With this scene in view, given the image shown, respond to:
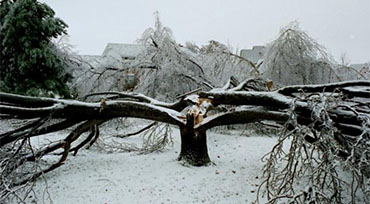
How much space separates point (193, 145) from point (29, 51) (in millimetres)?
8349

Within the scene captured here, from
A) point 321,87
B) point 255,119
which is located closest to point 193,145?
point 255,119

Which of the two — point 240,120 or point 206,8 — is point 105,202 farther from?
point 206,8

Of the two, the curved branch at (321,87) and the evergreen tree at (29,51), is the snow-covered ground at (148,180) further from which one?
the evergreen tree at (29,51)

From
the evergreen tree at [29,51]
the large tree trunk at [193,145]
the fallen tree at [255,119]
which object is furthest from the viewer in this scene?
the evergreen tree at [29,51]

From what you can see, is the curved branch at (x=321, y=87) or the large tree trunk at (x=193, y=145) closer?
the curved branch at (x=321, y=87)

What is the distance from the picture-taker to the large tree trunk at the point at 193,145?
4814mm

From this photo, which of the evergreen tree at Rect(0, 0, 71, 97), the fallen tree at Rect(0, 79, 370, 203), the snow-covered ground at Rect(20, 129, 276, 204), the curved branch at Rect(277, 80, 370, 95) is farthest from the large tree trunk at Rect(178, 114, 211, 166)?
the evergreen tree at Rect(0, 0, 71, 97)

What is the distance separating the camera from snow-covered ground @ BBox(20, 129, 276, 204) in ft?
12.2

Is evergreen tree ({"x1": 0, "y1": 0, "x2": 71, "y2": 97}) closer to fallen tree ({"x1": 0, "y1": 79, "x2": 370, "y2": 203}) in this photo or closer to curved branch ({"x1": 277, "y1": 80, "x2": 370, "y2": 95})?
fallen tree ({"x1": 0, "y1": 79, "x2": 370, "y2": 203})

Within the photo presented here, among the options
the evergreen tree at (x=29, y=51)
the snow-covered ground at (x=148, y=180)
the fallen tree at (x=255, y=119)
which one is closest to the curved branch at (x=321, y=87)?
the fallen tree at (x=255, y=119)

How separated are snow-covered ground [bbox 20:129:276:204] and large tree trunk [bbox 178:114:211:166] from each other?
168mm

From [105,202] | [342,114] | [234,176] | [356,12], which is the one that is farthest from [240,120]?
[356,12]

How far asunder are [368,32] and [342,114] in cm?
791

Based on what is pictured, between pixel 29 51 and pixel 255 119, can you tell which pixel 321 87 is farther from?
pixel 29 51
